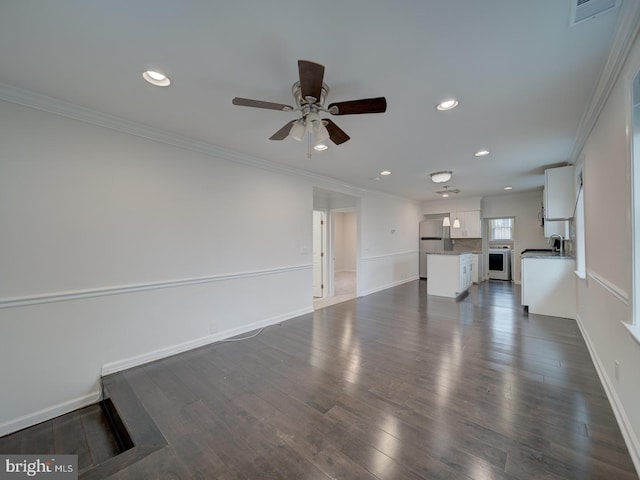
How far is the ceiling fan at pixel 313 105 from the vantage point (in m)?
1.57

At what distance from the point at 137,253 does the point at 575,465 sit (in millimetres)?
3852

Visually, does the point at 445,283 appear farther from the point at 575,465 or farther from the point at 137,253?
the point at 137,253

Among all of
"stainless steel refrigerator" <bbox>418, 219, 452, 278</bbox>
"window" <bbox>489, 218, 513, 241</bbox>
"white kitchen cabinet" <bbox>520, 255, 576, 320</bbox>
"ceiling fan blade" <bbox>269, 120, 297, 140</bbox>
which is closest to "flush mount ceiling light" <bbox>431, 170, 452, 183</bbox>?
"white kitchen cabinet" <bbox>520, 255, 576, 320</bbox>

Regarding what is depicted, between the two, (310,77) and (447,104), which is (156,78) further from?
(447,104)

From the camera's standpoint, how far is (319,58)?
5.69ft

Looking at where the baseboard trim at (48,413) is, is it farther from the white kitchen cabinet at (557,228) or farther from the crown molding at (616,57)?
the white kitchen cabinet at (557,228)

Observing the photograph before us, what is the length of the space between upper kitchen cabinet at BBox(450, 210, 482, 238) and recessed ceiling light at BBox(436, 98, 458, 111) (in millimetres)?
6178

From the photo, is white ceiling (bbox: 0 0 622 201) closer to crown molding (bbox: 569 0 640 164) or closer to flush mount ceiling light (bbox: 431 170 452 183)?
crown molding (bbox: 569 0 640 164)

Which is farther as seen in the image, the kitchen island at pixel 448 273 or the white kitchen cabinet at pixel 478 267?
the white kitchen cabinet at pixel 478 267

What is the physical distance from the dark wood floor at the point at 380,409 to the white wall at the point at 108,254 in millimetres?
385

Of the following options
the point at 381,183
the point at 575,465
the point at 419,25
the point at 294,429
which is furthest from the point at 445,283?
the point at 419,25

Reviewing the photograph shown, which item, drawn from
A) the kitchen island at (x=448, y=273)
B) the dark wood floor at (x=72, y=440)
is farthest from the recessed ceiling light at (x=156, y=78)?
the kitchen island at (x=448, y=273)

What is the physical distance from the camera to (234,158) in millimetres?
3584

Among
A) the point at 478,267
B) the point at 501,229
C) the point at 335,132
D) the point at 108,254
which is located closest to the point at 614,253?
the point at 335,132
